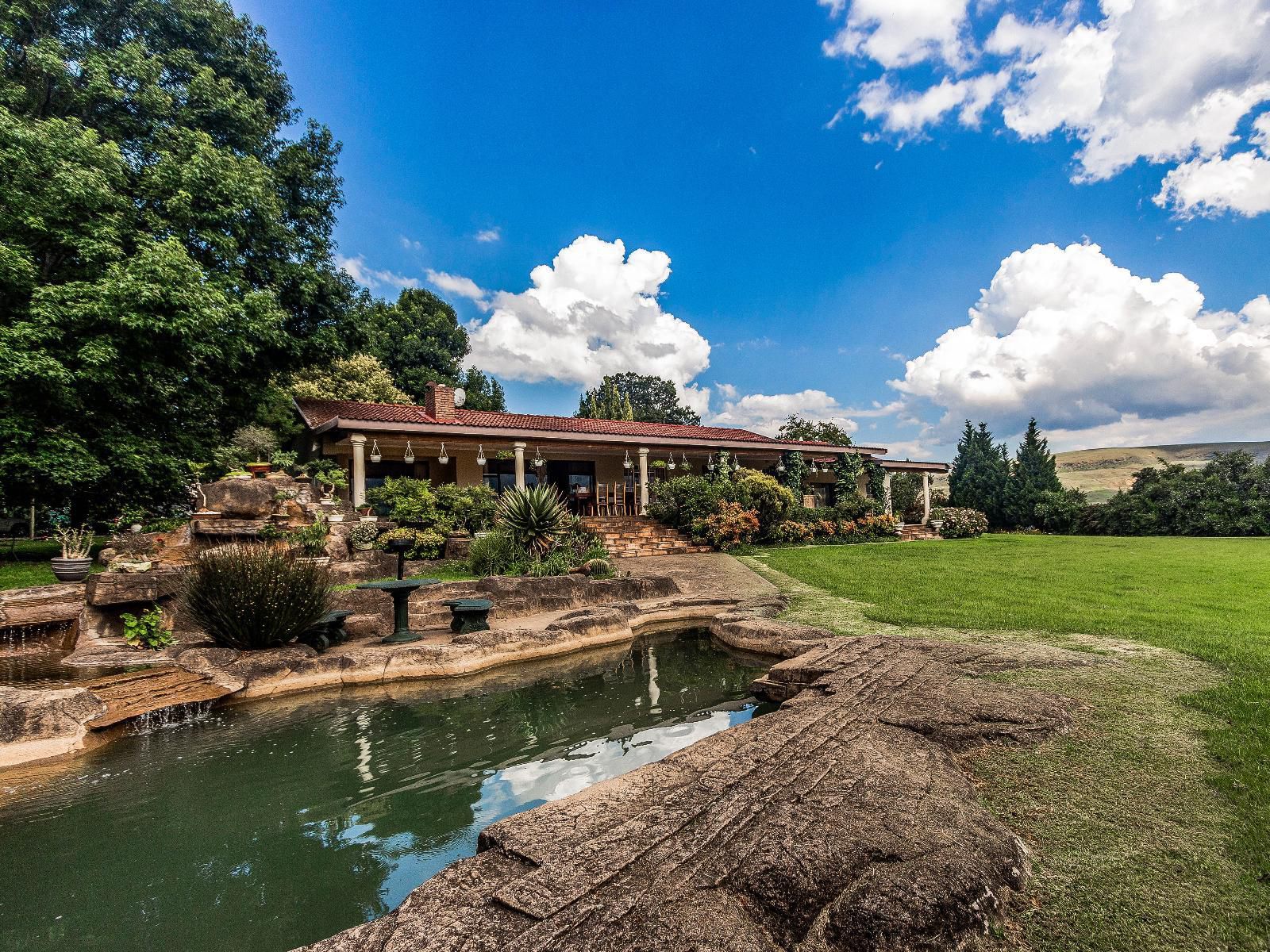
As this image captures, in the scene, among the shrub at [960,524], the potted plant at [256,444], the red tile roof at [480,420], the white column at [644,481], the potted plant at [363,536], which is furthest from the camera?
the shrub at [960,524]

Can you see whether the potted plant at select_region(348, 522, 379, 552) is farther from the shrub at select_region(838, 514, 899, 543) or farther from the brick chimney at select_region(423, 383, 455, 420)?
the shrub at select_region(838, 514, 899, 543)

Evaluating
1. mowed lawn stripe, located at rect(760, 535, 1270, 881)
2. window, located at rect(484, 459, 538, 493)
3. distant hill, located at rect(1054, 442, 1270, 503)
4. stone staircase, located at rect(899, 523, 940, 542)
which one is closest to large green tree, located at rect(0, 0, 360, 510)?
window, located at rect(484, 459, 538, 493)

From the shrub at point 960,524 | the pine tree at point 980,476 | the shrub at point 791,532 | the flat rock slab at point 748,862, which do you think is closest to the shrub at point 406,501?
the shrub at point 791,532

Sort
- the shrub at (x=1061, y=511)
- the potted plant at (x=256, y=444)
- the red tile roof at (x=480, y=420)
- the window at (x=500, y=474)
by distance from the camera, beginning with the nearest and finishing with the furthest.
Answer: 1. the potted plant at (x=256, y=444)
2. the red tile roof at (x=480, y=420)
3. the window at (x=500, y=474)
4. the shrub at (x=1061, y=511)

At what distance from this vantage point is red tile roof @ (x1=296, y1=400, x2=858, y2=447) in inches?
637

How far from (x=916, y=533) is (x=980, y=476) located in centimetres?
1215

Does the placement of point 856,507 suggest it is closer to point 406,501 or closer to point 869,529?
point 869,529

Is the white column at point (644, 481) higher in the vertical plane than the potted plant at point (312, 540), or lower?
higher

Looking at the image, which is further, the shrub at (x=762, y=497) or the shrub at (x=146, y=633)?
the shrub at (x=762, y=497)

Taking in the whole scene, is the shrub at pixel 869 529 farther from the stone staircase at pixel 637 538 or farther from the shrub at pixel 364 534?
the shrub at pixel 364 534

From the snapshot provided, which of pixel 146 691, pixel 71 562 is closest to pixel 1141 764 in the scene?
pixel 146 691

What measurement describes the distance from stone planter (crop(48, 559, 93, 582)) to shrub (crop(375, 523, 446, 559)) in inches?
167

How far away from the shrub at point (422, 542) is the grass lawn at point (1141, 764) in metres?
7.61

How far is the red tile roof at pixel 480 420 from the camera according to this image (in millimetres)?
16172
